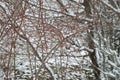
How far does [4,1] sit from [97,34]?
1189 mm

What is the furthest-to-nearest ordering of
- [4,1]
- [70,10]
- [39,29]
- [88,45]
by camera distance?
[88,45]
[70,10]
[4,1]
[39,29]

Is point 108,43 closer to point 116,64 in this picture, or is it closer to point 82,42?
point 116,64

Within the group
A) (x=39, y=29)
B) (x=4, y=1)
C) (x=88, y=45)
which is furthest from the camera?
(x=88, y=45)

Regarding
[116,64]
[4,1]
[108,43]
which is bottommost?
[116,64]

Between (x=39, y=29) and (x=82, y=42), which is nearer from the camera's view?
(x=39, y=29)

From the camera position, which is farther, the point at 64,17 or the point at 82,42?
the point at 82,42

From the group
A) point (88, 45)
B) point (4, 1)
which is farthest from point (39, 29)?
point (88, 45)

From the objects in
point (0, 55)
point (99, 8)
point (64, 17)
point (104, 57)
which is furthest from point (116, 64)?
point (0, 55)

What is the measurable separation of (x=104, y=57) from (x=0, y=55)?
125cm

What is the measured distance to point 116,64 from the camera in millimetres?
3428

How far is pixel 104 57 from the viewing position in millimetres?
3807

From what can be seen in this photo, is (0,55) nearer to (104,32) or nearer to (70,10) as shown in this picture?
(70,10)

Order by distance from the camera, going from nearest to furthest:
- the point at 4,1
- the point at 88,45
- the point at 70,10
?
the point at 4,1
the point at 70,10
the point at 88,45

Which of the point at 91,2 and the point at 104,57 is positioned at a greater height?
the point at 91,2
